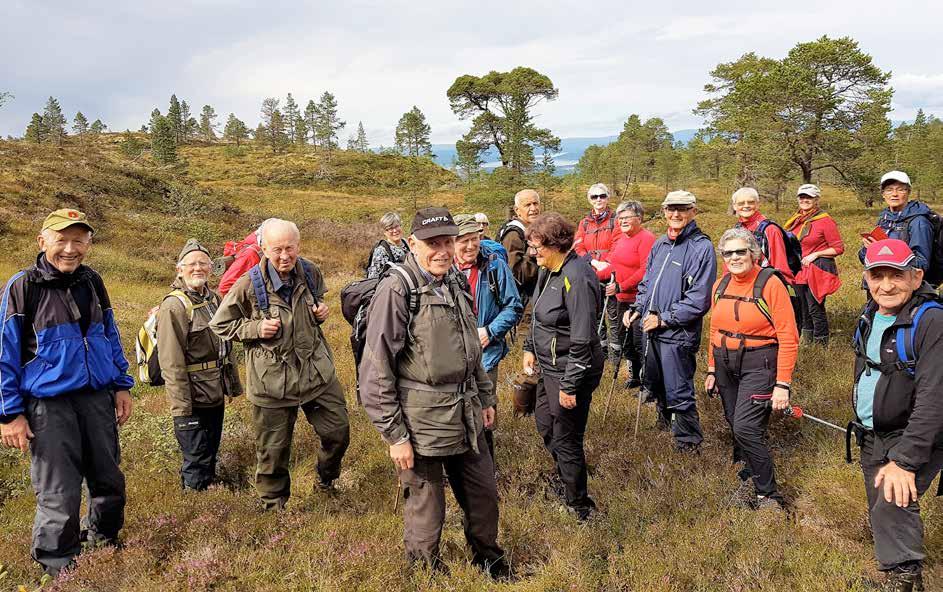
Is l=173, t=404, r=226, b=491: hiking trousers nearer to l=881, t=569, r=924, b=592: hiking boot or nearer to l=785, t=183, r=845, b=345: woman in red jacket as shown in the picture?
l=881, t=569, r=924, b=592: hiking boot

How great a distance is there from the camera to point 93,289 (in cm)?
359

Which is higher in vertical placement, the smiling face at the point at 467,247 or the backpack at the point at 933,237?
the smiling face at the point at 467,247

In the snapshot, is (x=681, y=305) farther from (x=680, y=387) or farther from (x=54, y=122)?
(x=54, y=122)

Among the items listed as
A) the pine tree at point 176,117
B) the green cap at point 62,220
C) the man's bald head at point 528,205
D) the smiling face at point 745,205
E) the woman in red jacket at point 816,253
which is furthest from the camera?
the pine tree at point 176,117

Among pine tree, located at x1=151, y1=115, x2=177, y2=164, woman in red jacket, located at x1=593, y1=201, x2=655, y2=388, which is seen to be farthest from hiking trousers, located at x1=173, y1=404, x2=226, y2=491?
pine tree, located at x1=151, y1=115, x2=177, y2=164

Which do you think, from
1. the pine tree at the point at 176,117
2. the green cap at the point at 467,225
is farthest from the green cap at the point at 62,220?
the pine tree at the point at 176,117

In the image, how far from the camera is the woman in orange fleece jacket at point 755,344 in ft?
12.6

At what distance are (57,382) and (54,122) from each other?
95.1m

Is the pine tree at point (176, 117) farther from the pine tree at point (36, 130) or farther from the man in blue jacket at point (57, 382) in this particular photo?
the man in blue jacket at point (57, 382)

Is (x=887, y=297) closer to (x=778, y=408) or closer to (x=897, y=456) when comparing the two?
(x=897, y=456)

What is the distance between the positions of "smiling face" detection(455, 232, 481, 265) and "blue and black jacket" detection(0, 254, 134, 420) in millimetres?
2683

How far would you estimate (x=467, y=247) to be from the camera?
4.54 meters

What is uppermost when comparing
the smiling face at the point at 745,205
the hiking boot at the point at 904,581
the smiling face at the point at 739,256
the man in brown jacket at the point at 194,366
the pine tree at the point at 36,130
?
the pine tree at the point at 36,130

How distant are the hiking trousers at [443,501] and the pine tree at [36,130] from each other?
270 feet
